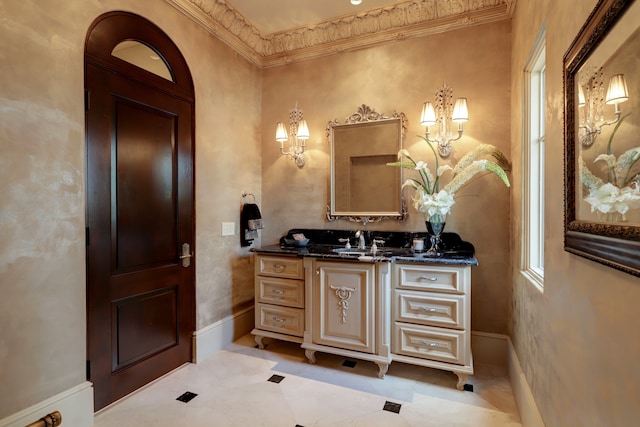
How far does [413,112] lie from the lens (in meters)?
2.88

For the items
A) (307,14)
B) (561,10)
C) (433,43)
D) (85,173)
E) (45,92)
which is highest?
(307,14)

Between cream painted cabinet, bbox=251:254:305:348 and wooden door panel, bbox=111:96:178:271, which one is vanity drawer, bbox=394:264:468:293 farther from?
wooden door panel, bbox=111:96:178:271

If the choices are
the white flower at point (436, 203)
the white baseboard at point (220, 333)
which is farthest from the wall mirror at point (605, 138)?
the white baseboard at point (220, 333)

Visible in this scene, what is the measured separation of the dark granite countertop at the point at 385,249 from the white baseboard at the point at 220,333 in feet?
2.59

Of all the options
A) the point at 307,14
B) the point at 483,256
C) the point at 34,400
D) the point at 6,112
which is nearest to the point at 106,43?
the point at 6,112

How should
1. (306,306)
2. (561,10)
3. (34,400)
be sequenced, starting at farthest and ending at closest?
(306,306)
(34,400)
(561,10)

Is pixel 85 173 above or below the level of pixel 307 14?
below

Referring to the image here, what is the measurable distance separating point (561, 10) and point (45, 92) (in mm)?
2482

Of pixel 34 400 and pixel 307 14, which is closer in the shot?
pixel 34 400

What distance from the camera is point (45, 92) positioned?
168cm

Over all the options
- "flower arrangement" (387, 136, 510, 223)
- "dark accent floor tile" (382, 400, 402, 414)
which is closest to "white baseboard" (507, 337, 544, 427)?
"dark accent floor tile" (382, 400, 402, 414)

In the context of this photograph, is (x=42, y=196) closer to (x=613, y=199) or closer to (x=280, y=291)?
(x=280, y=291)

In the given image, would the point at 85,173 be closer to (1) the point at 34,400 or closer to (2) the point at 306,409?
(1) the point at 34,400

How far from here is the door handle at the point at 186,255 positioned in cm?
256
